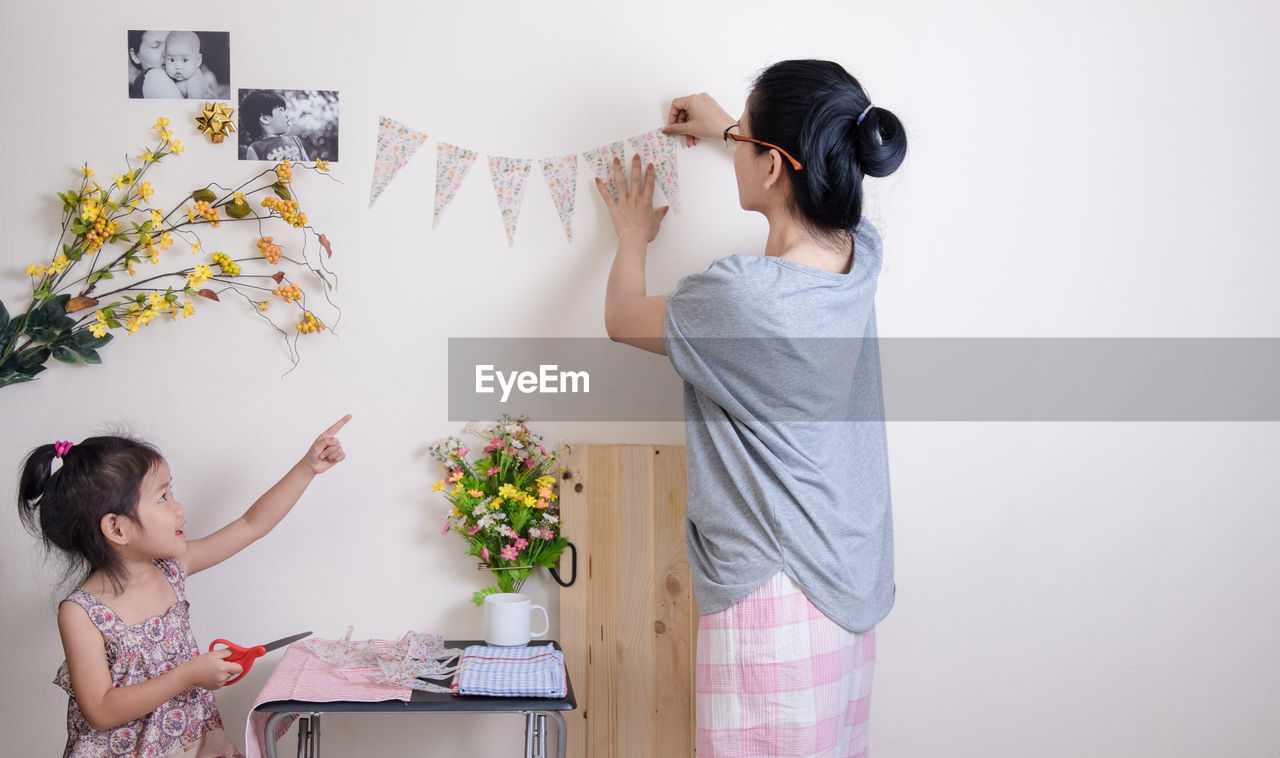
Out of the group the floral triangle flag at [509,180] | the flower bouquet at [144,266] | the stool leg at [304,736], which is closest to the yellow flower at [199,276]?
the flower bouquet at [144,266]

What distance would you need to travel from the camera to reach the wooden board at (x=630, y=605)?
5.77ft

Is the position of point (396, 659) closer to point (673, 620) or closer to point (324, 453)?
point (324, 453)

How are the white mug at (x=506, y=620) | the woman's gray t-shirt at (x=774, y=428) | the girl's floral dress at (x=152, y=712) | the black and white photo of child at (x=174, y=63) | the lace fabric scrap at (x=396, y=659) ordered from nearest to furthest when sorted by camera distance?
the woman's gray t-shirt at (x=774, y=428)
the girl's floral dress at (x=152, y=712)
the lace fabric scrap at (x=396, y=659)
the white mug at (x=506, y=620)
the black and white photo of child at (x=174, y=63)

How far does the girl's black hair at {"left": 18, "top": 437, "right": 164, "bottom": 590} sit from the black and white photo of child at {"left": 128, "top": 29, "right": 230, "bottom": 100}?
0.70 meters

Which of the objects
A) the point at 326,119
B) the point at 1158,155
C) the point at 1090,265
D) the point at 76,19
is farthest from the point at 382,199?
the point at 1158,155

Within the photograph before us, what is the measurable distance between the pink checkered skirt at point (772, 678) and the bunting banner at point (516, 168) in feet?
2.68

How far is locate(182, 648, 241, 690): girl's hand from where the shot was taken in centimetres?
138

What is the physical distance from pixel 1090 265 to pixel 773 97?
85 centimetres

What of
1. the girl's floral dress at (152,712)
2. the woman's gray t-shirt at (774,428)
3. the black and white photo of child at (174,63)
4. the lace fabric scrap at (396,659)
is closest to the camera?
the woman's gray t-shirt at (774,428)

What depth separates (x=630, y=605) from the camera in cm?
176

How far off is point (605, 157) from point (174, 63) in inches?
32.5

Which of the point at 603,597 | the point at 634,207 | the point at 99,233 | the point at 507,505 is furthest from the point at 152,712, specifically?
the point at 634,207

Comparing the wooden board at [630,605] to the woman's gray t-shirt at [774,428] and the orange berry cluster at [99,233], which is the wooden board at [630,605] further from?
the orange berry cluster at [99,233]

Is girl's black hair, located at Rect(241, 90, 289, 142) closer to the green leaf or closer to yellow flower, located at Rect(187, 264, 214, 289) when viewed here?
yellow flower, located at Rect(187, 264, 214, 289)
